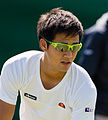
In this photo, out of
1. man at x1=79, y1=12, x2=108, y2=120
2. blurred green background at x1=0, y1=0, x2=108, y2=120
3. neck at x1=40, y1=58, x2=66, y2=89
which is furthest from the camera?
blurred green background at x1=0, y1=0, x2=108, y2=120

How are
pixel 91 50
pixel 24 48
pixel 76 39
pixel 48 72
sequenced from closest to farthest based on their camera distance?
pixel 76 39 < pixel 48 72 < pixel 91 50 < pixel 24 48

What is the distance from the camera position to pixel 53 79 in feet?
10.2

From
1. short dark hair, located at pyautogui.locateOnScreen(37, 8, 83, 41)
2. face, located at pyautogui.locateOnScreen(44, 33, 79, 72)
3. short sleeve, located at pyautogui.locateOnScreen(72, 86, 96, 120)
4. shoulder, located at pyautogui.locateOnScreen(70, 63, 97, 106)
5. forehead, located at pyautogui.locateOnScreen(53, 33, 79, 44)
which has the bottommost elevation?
short sleeve, located at pyautogui.locateOnScreen(72, 86, 96, 120)

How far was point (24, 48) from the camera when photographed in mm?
5141

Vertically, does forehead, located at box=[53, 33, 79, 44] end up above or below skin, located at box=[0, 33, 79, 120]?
above

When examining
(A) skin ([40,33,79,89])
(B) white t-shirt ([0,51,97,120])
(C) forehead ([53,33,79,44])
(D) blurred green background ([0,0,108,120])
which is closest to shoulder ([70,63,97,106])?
(B) white t-shirt ([0,51,97,120])

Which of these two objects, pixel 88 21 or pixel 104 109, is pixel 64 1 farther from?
pixel 104 109

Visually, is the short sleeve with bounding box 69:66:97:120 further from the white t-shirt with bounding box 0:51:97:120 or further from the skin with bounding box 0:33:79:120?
the skin with bounding box 0:33:79:120

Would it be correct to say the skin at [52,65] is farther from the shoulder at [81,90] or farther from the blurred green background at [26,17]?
the blurred green background at [26,17]

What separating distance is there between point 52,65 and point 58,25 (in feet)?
1.01

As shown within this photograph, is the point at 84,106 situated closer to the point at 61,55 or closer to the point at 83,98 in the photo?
the point at 83,98

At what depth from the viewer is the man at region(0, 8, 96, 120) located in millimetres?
2898

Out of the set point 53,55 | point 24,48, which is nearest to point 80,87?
point 53,55

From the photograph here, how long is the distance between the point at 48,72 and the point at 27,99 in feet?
0.86
